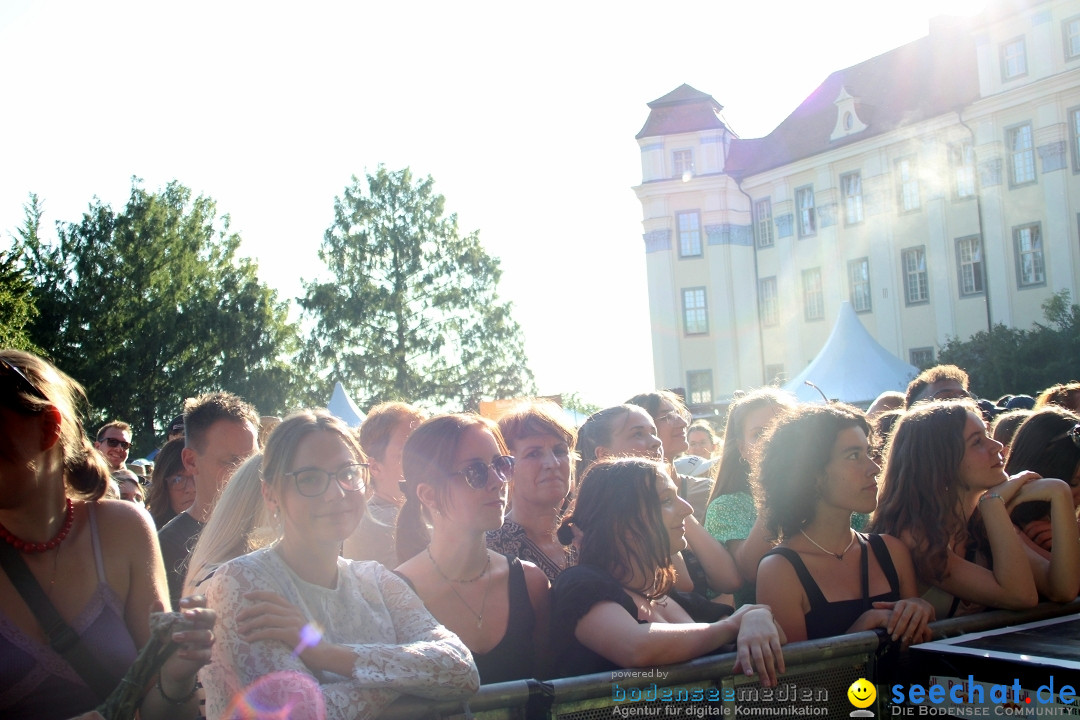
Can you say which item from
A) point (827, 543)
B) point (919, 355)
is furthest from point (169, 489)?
point (919, 355)

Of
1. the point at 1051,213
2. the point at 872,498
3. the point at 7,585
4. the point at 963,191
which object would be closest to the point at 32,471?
the point at 7,585

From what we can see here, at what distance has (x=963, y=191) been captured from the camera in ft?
117

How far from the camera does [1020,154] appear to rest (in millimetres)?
33562

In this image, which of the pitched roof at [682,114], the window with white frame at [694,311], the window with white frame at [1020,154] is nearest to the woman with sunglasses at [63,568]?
the window with white frame at [1020,154]

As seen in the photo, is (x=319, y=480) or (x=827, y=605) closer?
(x=319, y=480)

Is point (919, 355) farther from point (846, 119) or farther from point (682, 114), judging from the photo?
point (682, 114)

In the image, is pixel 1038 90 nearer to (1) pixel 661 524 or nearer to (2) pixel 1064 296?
(2) pixel 1064 296

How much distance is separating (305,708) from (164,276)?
1562 inches

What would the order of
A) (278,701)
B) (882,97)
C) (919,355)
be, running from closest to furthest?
1. (278,701)
2. (919,355)
3. (882,97)

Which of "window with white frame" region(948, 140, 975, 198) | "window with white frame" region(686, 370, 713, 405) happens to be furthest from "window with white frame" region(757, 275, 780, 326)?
"window with white frame" region(948, 140, 975, 198)

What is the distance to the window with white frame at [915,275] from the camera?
122ft

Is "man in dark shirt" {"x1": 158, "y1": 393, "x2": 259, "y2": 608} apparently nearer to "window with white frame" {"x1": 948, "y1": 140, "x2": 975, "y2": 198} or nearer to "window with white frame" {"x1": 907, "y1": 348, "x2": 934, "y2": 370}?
"window with white frame" {"x1": 907, "y1": 348, "x2": 934, "y2": 370}

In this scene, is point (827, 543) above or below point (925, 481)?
below

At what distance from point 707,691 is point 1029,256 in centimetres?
3454
